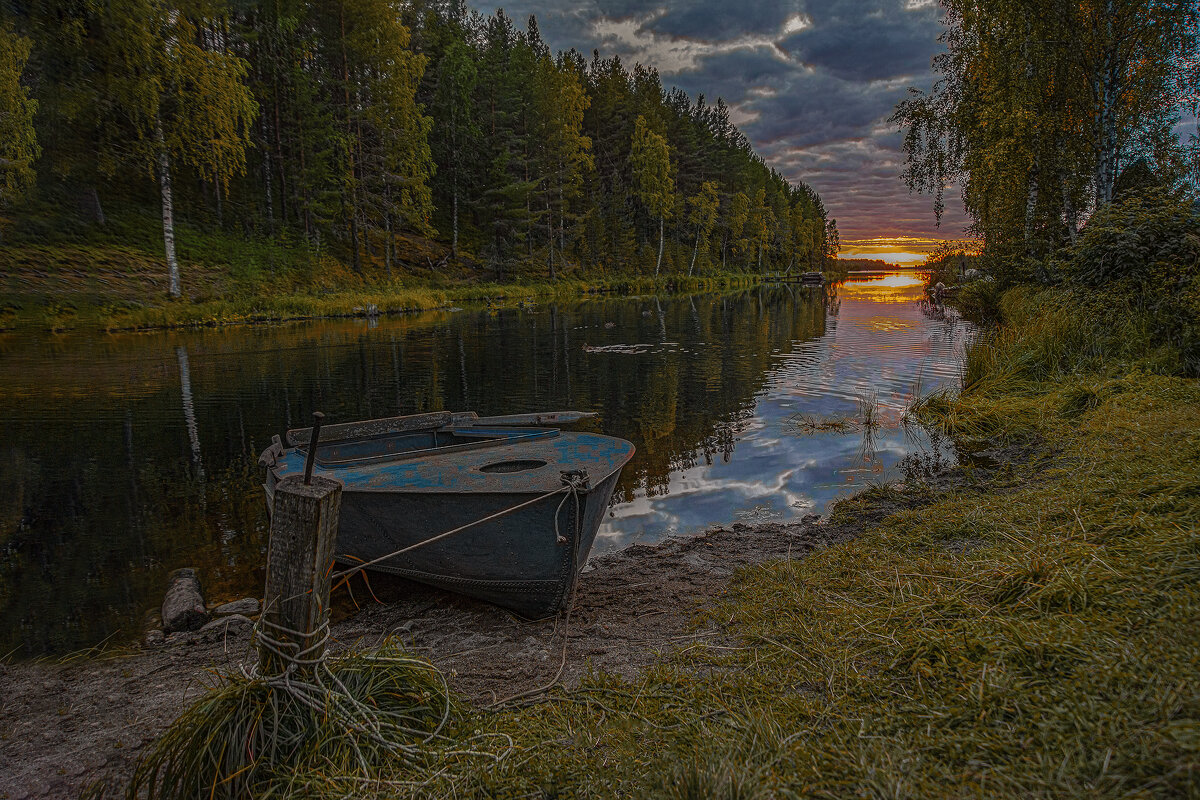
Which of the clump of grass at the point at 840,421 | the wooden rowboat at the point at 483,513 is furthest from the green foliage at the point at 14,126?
the clump of grass at the point at 840,421

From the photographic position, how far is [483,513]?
563cm

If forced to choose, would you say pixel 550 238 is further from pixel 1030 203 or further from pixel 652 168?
pixel 1030 203

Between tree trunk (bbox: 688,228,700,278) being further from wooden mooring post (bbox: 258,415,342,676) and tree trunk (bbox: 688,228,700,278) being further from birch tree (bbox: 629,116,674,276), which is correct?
wooden mooring post (bbox: 258,415,342,676)

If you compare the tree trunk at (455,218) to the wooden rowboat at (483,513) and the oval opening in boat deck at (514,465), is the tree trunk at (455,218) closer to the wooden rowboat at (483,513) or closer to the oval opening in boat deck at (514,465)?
the wooden rowboat at (483,513)

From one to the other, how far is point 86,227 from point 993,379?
37.2m

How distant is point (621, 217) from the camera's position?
66.4 m

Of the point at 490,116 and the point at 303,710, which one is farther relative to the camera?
the point at 490,116

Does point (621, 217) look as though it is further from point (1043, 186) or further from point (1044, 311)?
point (1044, 311)

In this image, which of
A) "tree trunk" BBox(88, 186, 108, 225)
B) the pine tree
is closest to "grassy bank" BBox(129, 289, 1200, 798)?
"tree trunk" BBox(88, 186, 108, 225)

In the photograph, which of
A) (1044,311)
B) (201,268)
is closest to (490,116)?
(201,268)

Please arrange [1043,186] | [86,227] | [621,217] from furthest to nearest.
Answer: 1. [621,217]
2. [86,227]
3. [1043,186]

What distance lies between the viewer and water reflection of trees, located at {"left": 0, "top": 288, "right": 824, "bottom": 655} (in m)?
6.91

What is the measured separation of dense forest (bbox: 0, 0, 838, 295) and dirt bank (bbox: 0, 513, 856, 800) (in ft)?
→ 93.2

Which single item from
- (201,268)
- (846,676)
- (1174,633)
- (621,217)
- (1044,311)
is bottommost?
(846,676)
